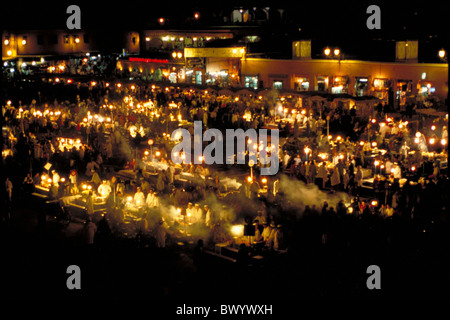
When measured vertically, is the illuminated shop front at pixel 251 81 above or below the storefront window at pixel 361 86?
above

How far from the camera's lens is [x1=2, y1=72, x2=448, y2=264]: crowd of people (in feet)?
38.9

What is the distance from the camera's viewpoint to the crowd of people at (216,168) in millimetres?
11867

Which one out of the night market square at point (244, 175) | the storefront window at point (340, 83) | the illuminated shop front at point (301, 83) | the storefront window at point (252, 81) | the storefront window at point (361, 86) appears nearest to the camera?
the night market square at point (244, 175)

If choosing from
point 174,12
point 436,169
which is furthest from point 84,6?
point 436,169

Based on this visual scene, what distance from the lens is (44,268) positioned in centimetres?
1012

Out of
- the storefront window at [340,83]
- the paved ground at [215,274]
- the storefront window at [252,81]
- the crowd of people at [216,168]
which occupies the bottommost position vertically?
the paved ground at [215,274]

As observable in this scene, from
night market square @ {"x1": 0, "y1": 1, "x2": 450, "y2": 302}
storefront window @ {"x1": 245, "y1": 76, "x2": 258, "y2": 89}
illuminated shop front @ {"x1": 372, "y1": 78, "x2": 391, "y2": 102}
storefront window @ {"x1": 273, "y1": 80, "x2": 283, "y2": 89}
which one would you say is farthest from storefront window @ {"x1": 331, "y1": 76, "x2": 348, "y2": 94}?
storefront window @ {"x1": 245, "y1": 76, "x2": 258, "y2": 89}

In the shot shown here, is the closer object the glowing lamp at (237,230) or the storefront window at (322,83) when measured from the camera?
the glowing lamp at (237,230)

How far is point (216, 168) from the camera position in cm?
1602

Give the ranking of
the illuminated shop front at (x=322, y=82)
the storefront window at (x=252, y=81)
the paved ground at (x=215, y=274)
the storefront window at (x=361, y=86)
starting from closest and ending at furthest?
the paved ground at (x=215, y=274), the storefront window at (x=361, y=86), the illuminated shop front at (x=322, y=82), the storefront window at (x=252, y=81)

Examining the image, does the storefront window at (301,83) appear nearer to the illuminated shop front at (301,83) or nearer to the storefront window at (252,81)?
the illuminated shop front at (301,83)

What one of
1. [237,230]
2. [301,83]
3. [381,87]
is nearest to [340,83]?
[381,87]

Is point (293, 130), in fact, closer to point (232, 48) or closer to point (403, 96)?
point (403, 96)

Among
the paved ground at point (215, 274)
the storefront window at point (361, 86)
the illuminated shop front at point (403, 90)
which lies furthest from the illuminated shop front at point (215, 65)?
the paved ground at point (215, 274)
